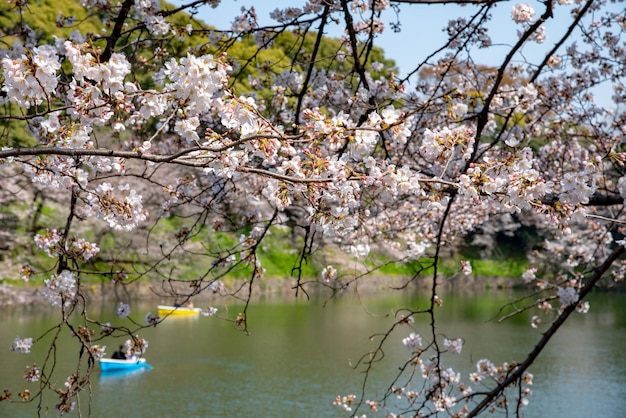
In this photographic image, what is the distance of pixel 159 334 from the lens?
13.6 m

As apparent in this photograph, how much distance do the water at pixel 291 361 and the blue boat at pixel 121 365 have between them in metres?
0.18

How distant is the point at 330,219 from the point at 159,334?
1221cm

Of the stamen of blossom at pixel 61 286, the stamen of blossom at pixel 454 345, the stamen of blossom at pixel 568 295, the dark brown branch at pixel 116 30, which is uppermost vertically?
the dark brown branch at pixel 116 30

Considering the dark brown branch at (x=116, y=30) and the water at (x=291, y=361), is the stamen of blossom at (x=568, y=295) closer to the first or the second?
the dark brown branch at (x=116, y=30)

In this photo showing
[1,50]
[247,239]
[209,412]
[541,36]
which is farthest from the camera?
[209,412]

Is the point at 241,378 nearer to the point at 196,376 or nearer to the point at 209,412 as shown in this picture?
the point at 196,376

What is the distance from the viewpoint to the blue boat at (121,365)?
10.5 metres

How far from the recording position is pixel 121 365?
10.6 m

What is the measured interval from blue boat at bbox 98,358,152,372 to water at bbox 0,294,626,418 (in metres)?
0.18

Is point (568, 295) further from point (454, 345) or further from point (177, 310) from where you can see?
point (177, 310)

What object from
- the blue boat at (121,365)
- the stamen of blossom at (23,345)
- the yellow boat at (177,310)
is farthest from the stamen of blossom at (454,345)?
the yellow boat at (177,310)

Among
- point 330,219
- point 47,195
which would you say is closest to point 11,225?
point 47,195

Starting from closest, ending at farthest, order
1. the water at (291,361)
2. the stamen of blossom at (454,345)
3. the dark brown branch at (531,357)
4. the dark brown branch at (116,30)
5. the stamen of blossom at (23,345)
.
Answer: the dark brown branch at (116,30), the dark brown branch at (531,357), the stamen of blossom at (23,345), the stamen of blossom at (454,345), the water at (291,361)

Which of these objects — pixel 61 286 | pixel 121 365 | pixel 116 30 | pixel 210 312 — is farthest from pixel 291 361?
pixel 116 30
